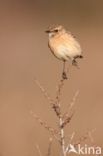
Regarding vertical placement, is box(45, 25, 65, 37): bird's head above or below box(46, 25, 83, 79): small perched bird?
above

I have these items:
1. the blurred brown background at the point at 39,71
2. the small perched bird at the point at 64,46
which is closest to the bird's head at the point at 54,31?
the small perched bird at the point at 64,46

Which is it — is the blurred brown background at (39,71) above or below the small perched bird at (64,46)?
below

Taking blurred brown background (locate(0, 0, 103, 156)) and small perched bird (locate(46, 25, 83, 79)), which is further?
blurred brown background (locate(0, 0, 103, 156))

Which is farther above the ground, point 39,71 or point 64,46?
point 64,46

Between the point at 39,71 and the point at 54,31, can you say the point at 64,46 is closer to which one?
the point at 54,31

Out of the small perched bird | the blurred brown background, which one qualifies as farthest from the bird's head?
the blurred brown background

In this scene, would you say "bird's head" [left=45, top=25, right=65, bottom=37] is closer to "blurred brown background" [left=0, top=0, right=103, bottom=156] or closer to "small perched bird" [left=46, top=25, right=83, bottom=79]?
"small perched bird" [left=46, top=25, right=83, bottom=79]

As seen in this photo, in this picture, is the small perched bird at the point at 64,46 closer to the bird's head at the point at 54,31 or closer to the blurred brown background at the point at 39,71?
the bird's head at the point at 54,31

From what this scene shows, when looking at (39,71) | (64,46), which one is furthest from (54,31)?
(39,71)

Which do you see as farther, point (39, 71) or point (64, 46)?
point (39, 71)

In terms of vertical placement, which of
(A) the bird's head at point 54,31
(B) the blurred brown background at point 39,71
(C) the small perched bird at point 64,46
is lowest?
(B) the blurred brown background at point 39,71
